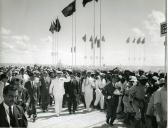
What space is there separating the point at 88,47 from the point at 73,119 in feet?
6.53

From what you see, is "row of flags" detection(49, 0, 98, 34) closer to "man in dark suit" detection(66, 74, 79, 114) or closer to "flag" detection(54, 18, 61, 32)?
"flag" detection(54, 18, 61, 32)

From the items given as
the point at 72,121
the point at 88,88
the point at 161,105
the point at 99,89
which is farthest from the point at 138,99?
the point at 88,88

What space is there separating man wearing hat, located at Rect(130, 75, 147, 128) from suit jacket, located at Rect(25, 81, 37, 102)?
1945 mm

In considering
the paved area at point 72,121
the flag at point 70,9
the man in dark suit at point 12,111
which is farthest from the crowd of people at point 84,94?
the flag at point 70,9

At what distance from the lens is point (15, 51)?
5.41 meters

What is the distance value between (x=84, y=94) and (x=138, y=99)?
7.35 ft

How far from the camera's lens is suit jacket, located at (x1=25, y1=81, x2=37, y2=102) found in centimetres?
607

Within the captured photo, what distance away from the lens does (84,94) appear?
24.6 feet

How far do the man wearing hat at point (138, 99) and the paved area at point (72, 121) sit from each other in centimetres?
33

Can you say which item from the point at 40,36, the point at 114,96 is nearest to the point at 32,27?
the point at 40,36

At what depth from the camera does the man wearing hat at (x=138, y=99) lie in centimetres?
545

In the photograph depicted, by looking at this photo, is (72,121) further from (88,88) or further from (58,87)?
(88,88)

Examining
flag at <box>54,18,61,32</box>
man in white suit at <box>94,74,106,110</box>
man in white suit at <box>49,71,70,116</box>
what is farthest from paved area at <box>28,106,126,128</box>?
flag at <box>54,18,61,32</box>

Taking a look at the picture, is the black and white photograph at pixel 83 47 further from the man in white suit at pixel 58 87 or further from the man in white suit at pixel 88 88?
the man in white suit at pixel 88 88
